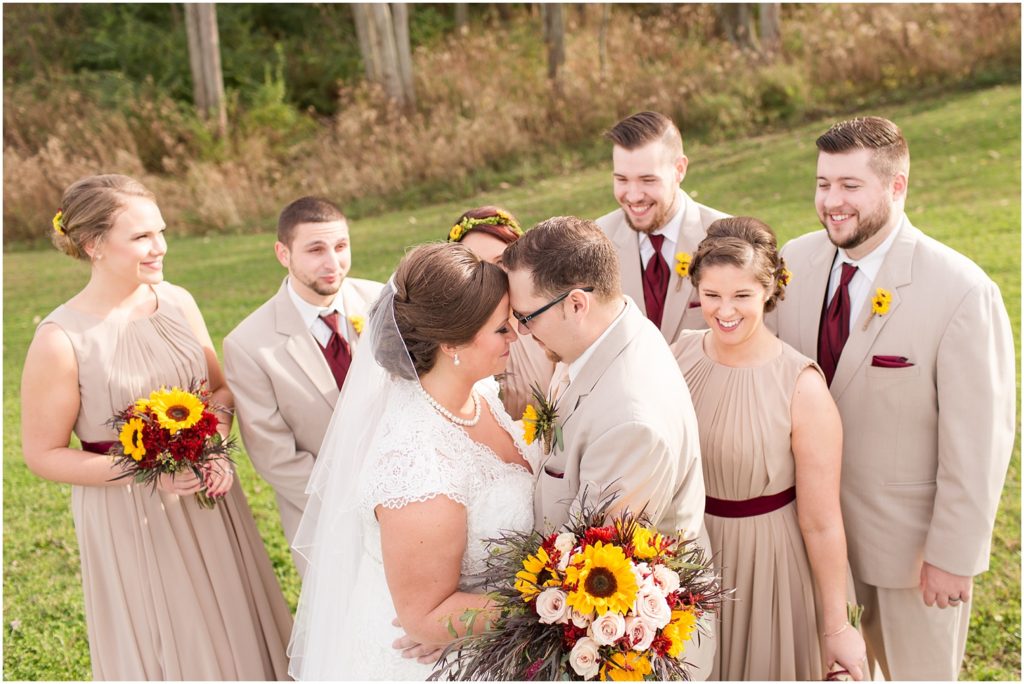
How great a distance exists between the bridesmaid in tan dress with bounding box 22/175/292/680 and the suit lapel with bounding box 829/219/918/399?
287 centimetres

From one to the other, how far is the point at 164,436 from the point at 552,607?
7.04 feet

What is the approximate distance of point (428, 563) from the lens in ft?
10.2

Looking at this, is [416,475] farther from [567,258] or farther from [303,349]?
[303,349]

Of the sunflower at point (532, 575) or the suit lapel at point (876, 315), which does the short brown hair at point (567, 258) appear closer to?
the sunflower at point (532, 575)

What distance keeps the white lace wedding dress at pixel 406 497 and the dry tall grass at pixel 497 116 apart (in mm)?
12933

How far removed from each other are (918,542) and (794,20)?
18946 mm

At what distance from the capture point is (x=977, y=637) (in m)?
5.26

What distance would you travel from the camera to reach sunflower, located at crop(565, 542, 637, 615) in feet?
8.90

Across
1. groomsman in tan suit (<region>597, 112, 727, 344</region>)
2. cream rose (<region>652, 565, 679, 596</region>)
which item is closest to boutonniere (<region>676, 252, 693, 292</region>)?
groomsman in tan suit (<region>597, 112, 727, 344</region>)

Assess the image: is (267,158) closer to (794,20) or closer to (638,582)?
(794,20)

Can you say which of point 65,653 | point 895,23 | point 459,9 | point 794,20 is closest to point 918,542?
point 65,653

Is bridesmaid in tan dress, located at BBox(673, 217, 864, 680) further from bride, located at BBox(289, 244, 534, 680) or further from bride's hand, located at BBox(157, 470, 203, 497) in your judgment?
bride's hand, located at BBox(157, 470, 203, 497)

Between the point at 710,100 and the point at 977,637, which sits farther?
the point at 710,100

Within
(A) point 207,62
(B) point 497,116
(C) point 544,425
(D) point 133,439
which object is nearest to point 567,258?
(C) point 544,425
